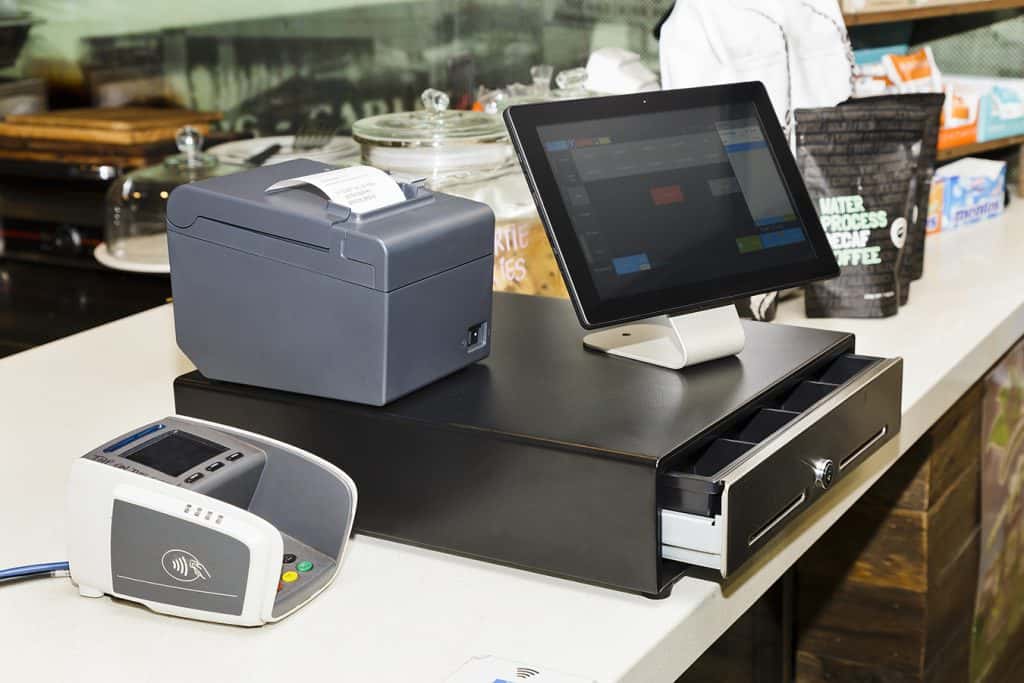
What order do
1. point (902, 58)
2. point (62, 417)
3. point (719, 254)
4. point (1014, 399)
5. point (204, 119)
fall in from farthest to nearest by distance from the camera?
point (204, 119), point (902, 58), point (1014, 399), point (62, 417), point (719, 254)

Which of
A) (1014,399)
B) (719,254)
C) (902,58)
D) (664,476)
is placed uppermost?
(902,58)

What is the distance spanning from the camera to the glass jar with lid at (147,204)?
91.4 inches

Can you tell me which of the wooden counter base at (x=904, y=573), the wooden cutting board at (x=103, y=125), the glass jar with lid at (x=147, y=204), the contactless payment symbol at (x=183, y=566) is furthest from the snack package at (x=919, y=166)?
the wooden cutting board at (x=103, y=125)

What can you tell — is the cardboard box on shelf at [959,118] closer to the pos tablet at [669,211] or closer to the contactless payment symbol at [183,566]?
the pos tablet at [669,211]

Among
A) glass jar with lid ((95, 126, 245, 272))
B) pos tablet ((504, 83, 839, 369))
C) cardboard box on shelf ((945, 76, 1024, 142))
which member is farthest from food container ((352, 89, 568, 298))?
cardboard box on shelf ((945, 76, 1024, 142))

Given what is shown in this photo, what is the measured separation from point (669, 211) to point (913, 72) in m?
1.29

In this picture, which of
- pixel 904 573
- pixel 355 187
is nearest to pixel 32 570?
pixel 355 187

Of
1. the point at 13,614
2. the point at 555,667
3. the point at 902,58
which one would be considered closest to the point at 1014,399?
the point at 902,58

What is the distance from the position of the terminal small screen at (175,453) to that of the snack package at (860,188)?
3.10ft

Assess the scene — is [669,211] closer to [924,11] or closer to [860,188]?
[860,188]

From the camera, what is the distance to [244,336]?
3.42 ft

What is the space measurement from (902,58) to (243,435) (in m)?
1.61

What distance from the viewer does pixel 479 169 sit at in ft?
5.02

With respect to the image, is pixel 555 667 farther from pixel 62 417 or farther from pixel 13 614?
pixel 62 417
